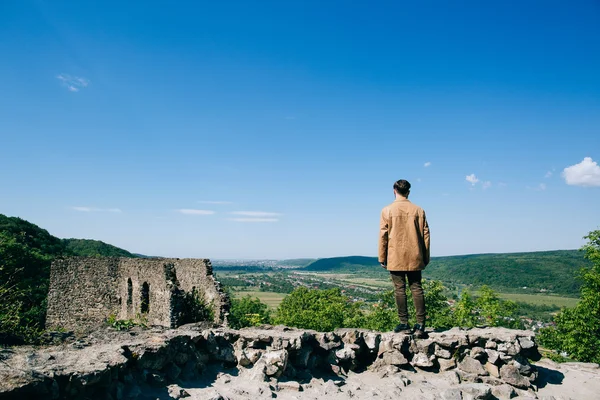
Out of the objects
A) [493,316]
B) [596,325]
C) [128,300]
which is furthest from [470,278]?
[128,300]

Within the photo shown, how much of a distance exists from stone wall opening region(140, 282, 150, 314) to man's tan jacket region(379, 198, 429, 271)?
11.4m

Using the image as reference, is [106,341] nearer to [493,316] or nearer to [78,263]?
[78,263]

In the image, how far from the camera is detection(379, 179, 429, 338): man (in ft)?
20.4

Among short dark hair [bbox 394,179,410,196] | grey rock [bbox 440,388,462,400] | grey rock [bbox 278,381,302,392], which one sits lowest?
grey rock [bbox 440,388,462,400]

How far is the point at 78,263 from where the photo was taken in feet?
52.1

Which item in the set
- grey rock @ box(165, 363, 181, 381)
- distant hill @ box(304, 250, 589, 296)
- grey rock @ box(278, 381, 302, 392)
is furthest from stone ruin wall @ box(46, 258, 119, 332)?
distant hill @ box(304, 250, 589, 296)

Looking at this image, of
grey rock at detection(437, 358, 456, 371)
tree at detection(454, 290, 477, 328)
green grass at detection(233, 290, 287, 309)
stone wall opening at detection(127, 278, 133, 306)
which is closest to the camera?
grey rock at detection(437, 358, 456, 371)

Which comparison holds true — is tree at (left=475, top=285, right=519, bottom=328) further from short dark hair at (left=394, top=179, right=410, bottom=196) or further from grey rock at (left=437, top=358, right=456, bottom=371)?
short dark hair at (left=394, top=179, right=410, bottom=196)

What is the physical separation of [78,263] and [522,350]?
692 inches

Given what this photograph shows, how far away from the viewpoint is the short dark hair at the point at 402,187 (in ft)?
21.8

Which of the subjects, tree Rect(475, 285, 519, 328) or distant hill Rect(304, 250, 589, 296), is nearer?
tree Rect(475, 285, 519, 328)

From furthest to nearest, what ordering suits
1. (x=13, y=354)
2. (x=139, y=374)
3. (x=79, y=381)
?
(x=139, y=374), (x=13, y=354), (x=79, y=381)

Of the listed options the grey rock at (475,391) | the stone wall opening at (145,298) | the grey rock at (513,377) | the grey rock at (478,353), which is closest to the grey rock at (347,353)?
the grey rock at (475,391)

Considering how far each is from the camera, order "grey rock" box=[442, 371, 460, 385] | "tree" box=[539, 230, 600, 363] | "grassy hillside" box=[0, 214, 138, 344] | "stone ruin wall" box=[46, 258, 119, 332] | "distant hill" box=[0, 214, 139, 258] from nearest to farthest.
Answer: "grassy hillside" box=[0, 214, 138, 344] < "grey rock" box=[442, 371, 460, 385] < "stone ruin wall" box=[46, 258, 119, 332] < "tree" box=[539, 230, 600, 363] < "distant hill" box=[0, 214, 139, 258]
